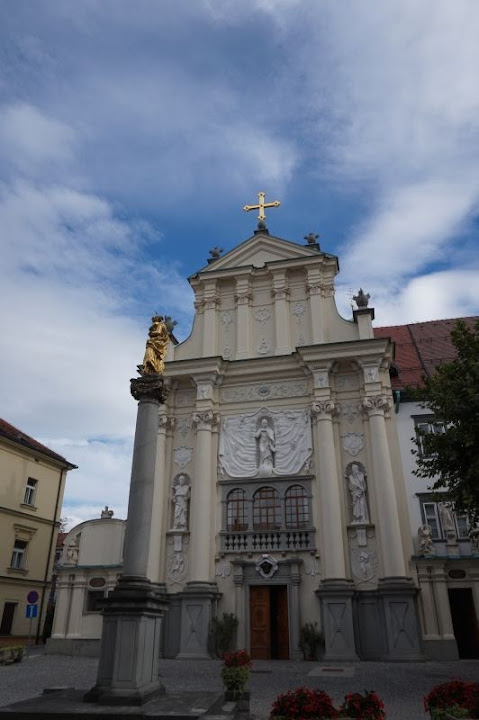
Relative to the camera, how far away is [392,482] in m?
20.7

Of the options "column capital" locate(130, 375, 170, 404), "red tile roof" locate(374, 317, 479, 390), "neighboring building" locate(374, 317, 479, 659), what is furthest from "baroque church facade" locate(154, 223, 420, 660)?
"column capital" locate(130, 375, 170, 404)

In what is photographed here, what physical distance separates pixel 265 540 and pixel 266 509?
1242mm

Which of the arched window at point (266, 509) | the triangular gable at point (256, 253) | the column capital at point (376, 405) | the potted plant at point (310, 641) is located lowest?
the potted plant at point (310, 641)

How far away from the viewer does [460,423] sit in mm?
12859

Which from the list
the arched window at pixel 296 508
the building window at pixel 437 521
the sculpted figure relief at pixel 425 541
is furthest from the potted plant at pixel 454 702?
the arched window at pixel 296 508

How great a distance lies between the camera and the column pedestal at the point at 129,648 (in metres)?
9.68

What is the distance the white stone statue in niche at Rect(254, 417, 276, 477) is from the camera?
891 inches

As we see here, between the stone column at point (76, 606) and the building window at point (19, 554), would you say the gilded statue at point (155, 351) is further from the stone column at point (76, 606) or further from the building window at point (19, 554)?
the building window at point (19, 554)

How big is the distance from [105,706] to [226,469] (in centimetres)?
1401

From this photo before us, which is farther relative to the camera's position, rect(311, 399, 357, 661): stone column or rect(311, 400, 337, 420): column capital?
rect(311, 400, 337, 420): column capital

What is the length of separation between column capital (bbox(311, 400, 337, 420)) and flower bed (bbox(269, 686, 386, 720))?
15.7 meters

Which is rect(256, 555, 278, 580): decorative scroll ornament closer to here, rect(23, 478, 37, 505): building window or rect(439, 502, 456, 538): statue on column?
rect(439, 502, 456, 538): statue on column

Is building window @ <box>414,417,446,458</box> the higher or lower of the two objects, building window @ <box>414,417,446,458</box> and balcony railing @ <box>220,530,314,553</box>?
the higher

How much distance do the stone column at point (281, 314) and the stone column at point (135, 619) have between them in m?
12.9
